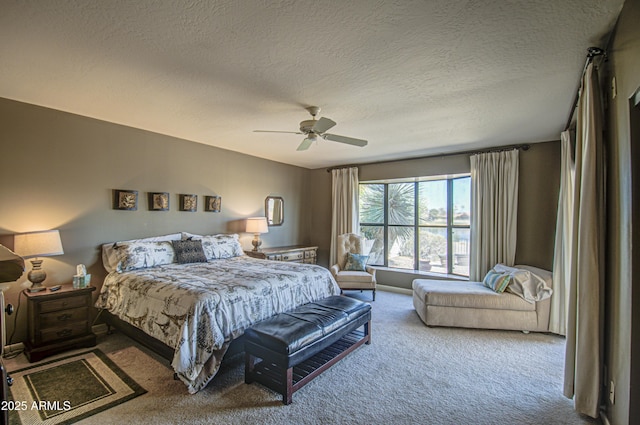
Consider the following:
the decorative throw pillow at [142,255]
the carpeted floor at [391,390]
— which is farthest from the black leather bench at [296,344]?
the decorative throw pillow at [142,255]

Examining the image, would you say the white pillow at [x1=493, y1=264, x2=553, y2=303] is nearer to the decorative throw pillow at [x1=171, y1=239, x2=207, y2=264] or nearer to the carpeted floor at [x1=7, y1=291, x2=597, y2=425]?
the carpeted floor at [x1=7, y1=291, x2=597, y2=425]

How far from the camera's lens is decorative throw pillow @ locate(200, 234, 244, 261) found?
174 inches

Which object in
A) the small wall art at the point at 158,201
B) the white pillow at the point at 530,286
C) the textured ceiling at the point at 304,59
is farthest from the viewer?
the small wall art at the point at 158,201

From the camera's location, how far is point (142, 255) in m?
3.67

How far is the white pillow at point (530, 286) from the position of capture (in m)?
3.71

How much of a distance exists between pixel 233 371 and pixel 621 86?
11.5ft

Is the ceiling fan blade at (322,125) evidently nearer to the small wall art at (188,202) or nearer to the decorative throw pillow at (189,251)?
the decorative throw pillow at (189,251)

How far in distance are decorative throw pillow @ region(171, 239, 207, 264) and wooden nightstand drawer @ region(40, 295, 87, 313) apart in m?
1.07

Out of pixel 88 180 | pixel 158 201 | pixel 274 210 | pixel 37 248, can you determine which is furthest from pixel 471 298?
pixel 88 180

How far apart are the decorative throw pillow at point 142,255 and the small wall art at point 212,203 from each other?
3.48 ft

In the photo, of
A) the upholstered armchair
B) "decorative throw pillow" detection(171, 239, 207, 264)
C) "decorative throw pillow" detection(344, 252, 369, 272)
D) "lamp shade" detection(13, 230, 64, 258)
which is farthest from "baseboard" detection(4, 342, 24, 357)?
"decorative throw pillow" detection(344, 252, 369, 272)

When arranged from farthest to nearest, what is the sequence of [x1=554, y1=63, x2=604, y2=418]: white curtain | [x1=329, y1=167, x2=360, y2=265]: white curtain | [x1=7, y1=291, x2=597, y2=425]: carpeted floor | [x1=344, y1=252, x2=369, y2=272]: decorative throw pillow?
[x1=329, y1=167, x2=360, y2=265]: white curtain, [x1=344, y1=252, x2=369, y2=272]: decorative throw pillow, [x1=7, y1=291, x2=597, y2=425]: carpeted floor, [x1=554, y1=63, x2=604, y2=418]: white curtain

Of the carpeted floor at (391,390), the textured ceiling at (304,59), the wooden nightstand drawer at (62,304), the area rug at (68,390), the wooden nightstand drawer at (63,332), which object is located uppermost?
the textured ceiling at (304,59)

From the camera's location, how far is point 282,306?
308 centimetres
